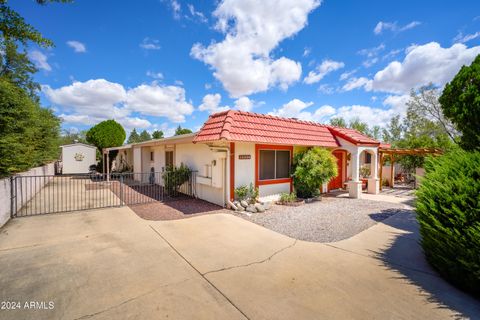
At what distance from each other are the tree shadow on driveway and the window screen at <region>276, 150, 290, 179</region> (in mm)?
5021

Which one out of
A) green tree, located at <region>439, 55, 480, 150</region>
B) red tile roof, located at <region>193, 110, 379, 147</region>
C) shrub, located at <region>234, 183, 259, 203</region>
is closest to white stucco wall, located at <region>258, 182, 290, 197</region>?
shrub, located at <region>234, 183, 259, 203</region>

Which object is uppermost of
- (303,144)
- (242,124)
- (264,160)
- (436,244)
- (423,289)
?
(242,124)

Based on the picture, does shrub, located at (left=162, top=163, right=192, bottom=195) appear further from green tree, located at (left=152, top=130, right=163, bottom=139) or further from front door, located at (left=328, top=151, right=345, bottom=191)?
green tree, located at (left=152, top=130, right=163, bottom=139)

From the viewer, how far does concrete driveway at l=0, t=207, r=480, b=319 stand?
118 inches

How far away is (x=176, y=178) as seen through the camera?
1073cm

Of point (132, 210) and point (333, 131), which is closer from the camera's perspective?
point (132, 210)

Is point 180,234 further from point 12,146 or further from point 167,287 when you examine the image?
point 12,146

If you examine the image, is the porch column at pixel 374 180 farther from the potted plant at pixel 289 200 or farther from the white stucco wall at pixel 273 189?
the white stucco wall at pixel 273 189

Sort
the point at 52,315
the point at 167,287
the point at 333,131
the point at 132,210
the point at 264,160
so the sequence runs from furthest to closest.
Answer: the point at 333,131 < the point at 264,160 < the point at 132,210 < the point at 167,287 < the point at 52,315

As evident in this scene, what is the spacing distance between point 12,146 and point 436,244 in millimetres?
10783

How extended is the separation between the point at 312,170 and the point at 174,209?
241 inches

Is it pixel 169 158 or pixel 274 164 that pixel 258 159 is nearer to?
pixel 274 164

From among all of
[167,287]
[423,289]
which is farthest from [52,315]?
[423,289]

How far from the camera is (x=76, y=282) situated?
3.58m
